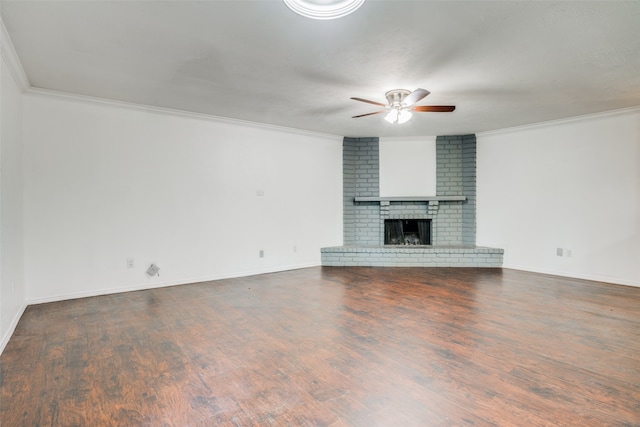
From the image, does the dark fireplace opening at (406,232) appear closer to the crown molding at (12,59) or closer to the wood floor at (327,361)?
the wood floor at (327,361)

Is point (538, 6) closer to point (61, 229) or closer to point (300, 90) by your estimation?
point (300, 90)

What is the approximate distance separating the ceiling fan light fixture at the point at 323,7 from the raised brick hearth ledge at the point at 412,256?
424 cm

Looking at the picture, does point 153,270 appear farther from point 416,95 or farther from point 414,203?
point 414,203

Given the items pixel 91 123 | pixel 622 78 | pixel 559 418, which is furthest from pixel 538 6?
pixel 91 123

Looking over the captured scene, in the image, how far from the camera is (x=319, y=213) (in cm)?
600

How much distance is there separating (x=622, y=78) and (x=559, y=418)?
3.40 m

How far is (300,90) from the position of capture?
3670 mm

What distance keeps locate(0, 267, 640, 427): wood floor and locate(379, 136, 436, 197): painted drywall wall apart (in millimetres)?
2707

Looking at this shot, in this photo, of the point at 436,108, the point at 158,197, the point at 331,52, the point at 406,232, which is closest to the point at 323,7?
the point at 331,52

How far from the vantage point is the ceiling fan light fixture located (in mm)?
2082

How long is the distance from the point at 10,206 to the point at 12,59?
1253mm

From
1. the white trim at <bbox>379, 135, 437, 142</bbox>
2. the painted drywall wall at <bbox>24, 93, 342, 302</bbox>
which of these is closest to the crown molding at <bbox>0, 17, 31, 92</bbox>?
the painted drywall wall at <bbox>24, 93, 342, 302</bbox>

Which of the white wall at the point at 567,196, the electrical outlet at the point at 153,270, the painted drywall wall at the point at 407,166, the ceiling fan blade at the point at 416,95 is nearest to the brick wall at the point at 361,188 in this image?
the painted drywall wall at the point at 407,166

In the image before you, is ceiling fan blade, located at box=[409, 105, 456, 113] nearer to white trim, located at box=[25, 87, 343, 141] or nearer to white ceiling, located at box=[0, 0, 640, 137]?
Answer: white ceiling, located at box=[0, 0, 640, 137]
